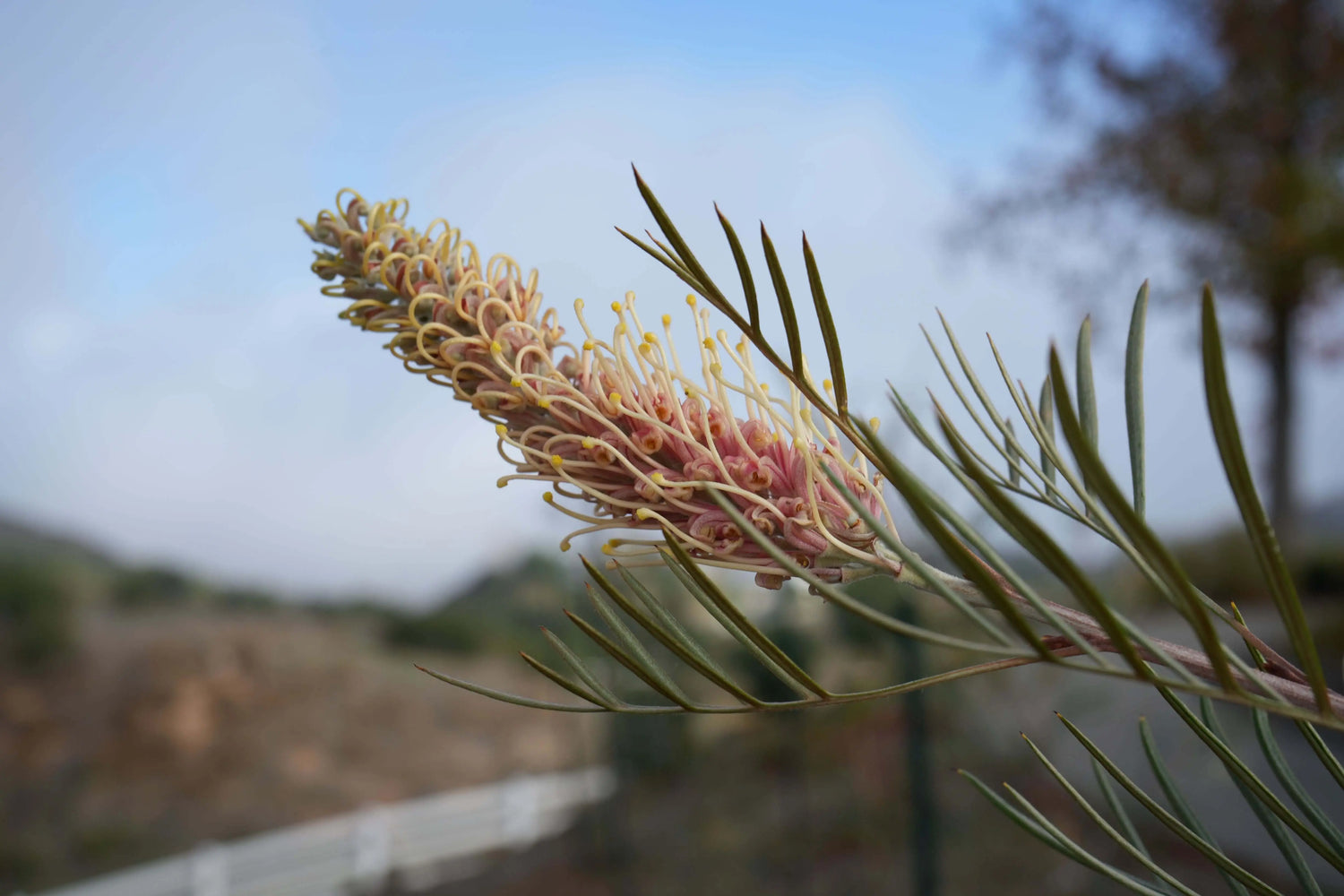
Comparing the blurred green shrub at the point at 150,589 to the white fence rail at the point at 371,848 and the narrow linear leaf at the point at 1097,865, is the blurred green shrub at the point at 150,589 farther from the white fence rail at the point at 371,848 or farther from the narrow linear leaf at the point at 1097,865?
the narrow linear leaf at the point at 1097,865

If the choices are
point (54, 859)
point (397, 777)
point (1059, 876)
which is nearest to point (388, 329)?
point (1059, 876)

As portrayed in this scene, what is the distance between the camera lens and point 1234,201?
15.8 feet

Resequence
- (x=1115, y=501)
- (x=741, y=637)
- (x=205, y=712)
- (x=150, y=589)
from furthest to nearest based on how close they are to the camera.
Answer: (x=150, y=589) → (x=205, y=712) → (x=741, y=637) → (x=1115, y=501)

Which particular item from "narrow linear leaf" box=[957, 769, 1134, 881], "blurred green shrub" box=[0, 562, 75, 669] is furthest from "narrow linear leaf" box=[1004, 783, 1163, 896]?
"blurred green shrub" box=[0, 562, 75, 669]

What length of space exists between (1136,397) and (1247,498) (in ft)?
0.46

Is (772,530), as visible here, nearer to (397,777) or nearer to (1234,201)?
(1234,201)

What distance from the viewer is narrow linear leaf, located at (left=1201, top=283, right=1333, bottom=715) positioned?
0.15m

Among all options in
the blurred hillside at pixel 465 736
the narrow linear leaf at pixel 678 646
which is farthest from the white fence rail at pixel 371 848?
the narrow linear leaf at pixel 678 646

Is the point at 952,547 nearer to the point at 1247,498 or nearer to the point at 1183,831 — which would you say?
the point at 1247,498

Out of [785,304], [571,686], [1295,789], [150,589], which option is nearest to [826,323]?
[785,304]

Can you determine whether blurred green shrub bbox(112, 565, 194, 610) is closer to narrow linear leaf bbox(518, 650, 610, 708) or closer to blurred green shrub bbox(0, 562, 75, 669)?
blurred green shrub bbox(0, 562, 75, 669)

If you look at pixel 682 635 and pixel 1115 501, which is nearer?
pixel 1115 501

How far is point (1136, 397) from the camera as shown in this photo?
0.99ft

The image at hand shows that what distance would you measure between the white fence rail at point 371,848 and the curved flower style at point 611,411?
299 centimetres
